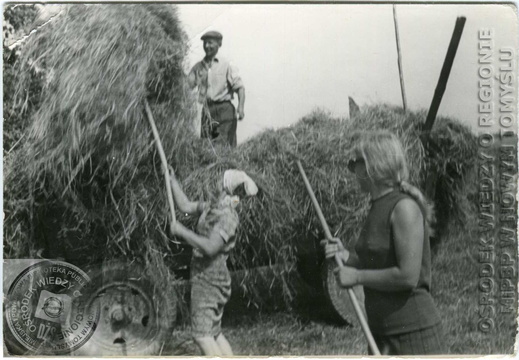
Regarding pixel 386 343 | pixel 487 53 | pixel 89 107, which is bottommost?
pixel 386 343

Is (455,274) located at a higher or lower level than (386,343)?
higher

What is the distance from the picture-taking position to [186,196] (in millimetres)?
4258

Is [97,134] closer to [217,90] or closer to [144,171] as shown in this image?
[144,171]

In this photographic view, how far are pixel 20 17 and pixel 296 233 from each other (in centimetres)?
245

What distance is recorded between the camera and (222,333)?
4281mm

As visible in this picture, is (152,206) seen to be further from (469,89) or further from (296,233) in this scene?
(469,89)

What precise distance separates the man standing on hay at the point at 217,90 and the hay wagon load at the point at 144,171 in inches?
3.8

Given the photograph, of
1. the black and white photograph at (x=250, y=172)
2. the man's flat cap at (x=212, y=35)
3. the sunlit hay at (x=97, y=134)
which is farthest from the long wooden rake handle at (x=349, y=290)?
the man's flat cap at (x=212, y=35)

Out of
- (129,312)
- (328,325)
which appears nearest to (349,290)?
(328,325)

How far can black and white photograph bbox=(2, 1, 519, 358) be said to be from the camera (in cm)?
424

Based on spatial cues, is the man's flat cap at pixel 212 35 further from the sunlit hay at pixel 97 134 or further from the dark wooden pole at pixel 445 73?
the dark wooden pole at pixel 445 73

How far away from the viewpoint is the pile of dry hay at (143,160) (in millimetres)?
4230

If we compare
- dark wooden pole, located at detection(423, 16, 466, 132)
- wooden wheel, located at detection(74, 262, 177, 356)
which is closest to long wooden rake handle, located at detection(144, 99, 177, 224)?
wooden wheel, located at detection(74, 262, 177, 356)

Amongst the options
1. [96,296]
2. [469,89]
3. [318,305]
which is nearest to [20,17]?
[96,296]
